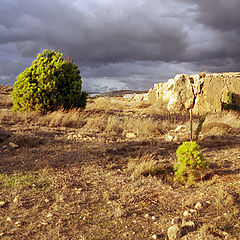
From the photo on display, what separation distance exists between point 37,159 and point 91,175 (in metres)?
1.44

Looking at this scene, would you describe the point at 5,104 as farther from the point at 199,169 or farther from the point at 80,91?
the point at 199,169

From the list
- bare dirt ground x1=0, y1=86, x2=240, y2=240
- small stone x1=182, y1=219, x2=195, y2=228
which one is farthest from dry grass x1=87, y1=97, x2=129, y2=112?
small stone x1=182, y1=219, x2=195, y2=228

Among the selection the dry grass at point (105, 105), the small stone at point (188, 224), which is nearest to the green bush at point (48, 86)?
the dry grass at point (105, 105)

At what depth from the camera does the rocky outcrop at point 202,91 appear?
1308 cm

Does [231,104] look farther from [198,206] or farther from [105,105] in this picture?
[198,206]

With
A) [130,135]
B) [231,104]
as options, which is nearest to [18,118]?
[130,135]

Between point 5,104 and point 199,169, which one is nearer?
point 199,169

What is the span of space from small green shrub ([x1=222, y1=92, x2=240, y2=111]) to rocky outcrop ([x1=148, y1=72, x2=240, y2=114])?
17 cm

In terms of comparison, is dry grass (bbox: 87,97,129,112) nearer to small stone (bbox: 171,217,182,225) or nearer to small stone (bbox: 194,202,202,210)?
small stone (bbox: 194,202,202,210)

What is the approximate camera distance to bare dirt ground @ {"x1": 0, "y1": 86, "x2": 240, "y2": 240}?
2576 millimetres

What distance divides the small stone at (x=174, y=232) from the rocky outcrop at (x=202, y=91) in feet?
37.2

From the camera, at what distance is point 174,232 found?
7.88 ft

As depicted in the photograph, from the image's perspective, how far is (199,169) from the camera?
160 inches

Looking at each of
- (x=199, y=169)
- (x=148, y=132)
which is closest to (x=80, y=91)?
(x=148, y=132)
